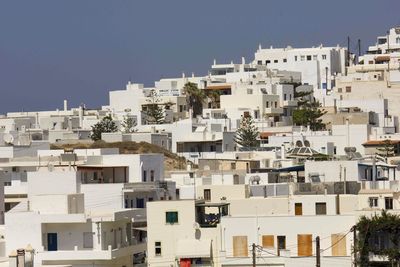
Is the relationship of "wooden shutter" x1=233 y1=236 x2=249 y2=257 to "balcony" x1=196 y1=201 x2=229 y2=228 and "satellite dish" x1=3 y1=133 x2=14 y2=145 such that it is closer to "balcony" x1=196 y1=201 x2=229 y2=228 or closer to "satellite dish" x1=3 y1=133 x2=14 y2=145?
"balcony" x1=196 y1=201 x2=229 y2=228

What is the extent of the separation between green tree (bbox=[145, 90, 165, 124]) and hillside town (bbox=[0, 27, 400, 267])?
10.4 ft

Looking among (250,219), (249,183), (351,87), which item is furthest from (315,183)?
(351,87)

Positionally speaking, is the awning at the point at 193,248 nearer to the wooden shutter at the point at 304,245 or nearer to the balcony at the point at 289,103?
the wooden shutter at the point at 304,245

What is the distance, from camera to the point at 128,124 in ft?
336

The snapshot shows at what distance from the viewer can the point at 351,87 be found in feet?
374

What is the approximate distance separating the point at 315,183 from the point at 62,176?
27.6ft

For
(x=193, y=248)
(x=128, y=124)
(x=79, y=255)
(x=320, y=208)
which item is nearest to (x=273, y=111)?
(x=128, y=124)

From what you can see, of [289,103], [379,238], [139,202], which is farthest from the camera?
[289,103]

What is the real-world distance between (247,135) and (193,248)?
153 ft

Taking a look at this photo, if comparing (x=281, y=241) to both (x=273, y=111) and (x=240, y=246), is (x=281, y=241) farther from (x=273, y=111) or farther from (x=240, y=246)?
(x=273, y=111)

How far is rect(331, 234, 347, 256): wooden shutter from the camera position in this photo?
161ft

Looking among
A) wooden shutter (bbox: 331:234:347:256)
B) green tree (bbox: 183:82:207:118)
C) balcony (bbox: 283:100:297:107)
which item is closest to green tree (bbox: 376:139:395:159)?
balcony (bbox: 283:100:297:107)

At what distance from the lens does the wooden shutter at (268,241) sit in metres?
50.0

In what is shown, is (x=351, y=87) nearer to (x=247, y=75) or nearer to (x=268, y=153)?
(x=247, y=75)
